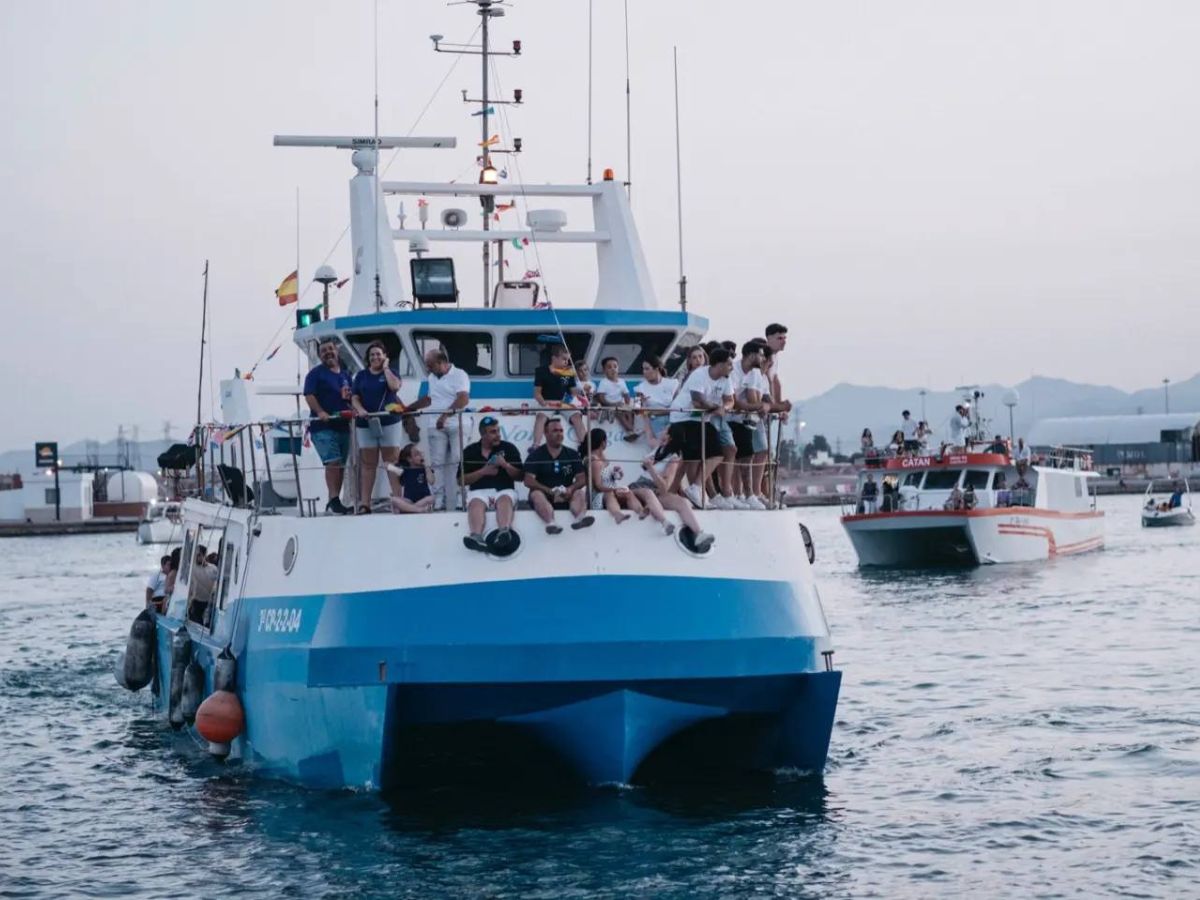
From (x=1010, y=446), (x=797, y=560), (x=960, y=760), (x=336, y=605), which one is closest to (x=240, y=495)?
(x=336, y=605)

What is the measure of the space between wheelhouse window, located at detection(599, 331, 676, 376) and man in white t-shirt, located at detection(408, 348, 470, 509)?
2.76m

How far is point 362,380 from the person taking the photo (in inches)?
640

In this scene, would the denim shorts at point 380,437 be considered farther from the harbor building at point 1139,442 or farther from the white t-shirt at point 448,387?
the harbor building at point 1139,442

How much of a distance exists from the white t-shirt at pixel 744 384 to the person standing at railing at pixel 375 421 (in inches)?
125

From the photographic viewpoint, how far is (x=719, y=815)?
15.2 meters

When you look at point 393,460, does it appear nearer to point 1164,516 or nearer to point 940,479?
point 940,479

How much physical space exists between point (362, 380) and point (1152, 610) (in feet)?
88.7

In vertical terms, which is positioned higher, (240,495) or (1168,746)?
(240,495)

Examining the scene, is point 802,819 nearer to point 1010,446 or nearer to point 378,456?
point 378,456

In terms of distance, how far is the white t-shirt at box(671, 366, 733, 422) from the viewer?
631 inches

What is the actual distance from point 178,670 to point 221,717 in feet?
11.4

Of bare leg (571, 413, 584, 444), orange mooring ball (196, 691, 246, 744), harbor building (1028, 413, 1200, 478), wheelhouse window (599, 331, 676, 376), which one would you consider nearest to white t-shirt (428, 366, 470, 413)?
bare leg (571, 413, 584, 444)

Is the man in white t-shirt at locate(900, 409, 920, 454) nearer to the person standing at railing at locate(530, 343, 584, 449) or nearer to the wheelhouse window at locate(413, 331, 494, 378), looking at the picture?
the wheelhouse window at locate(413, 331, 494, 378)

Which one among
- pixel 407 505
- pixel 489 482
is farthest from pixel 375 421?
pixel 489 482
